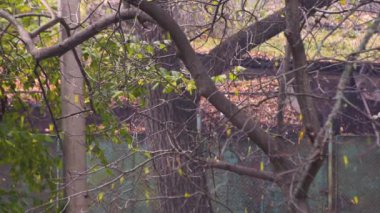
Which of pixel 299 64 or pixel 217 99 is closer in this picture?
pixel 299 64

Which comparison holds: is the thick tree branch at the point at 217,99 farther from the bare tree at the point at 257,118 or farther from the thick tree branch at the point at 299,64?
the thick tree branch at the point at 299,64

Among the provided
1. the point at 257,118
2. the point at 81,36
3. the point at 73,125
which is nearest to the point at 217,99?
the point at 257,118

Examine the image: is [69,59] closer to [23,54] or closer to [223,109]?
[23,54]

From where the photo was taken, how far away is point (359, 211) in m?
10.1

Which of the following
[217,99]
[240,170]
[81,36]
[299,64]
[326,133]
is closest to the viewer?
[326,133]

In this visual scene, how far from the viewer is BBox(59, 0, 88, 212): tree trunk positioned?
657 centimetres

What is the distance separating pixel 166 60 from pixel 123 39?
5.69 ft

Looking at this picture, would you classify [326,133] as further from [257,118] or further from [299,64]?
[257,118]

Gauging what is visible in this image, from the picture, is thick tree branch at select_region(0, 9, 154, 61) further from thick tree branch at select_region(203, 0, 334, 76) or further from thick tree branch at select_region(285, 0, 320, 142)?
thick tree branch at select_region(203, 0, 334, 76)

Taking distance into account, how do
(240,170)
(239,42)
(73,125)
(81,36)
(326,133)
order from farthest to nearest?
(239,42), (73,125), (81,36), (240,170), (326,133)

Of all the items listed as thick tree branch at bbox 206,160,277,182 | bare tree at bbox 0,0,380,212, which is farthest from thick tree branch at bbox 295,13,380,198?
thick tree branch at bbox 206,160,277,182

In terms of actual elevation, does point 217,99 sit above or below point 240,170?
above

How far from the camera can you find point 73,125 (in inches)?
264

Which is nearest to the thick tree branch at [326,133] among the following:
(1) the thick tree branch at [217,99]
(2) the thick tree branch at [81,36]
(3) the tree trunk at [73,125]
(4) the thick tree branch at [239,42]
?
(1) the thick tree branch at [217,99]
